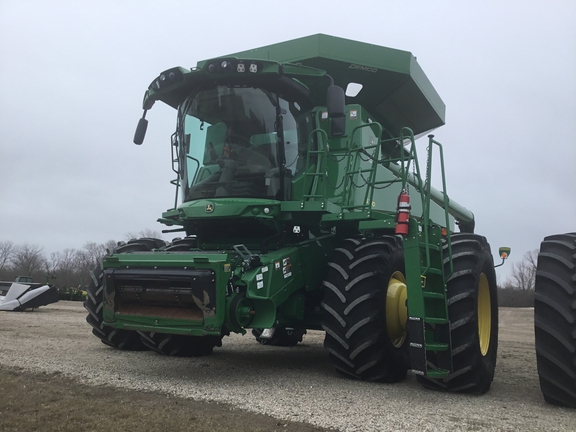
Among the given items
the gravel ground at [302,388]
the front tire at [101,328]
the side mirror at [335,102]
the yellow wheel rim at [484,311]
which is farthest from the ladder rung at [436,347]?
the front tire at [101,328]

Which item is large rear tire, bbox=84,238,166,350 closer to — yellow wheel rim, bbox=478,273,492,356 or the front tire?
the front tire

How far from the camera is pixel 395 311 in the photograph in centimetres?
581

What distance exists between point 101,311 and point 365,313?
386cm

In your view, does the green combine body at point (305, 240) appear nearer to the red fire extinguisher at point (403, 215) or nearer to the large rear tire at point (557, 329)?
the red fire extinguisher at point (403, 215)

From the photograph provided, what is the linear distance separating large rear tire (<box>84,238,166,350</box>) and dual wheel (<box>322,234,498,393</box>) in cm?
303

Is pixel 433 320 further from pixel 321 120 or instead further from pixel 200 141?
pixel 200 141

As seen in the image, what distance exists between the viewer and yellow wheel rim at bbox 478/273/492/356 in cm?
627

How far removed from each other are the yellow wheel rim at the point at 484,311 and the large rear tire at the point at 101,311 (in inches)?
170

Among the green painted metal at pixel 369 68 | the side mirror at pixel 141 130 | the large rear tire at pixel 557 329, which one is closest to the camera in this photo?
the large rear tire at pixel 557 329

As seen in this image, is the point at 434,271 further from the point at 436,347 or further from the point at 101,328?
the point at 101,328

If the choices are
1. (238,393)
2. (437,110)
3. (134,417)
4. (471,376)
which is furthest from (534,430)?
(437,110)

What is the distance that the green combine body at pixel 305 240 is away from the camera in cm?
526

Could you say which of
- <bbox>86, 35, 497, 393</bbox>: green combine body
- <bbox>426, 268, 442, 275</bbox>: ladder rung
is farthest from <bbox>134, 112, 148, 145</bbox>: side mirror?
<bbox>426, 268, 442, 275</bbox>: ladder rung

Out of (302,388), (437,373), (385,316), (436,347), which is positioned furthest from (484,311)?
(302,388)
